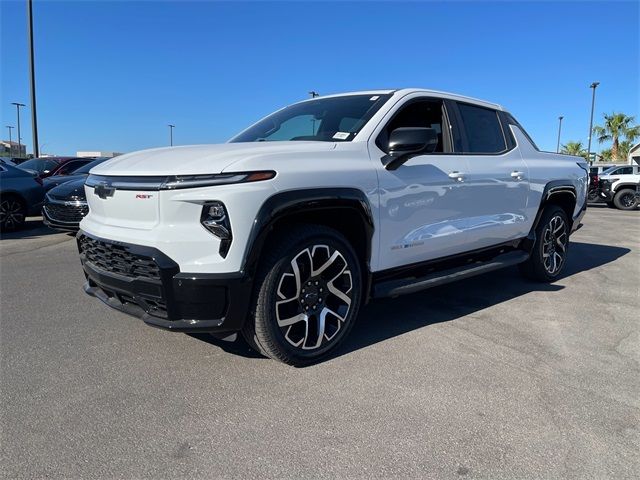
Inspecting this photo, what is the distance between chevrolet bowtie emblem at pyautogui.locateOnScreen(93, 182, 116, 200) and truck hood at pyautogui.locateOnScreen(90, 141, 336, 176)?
0.09m

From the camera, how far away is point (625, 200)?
18.8m

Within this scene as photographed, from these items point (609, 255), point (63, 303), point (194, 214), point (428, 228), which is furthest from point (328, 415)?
point (609, 255)

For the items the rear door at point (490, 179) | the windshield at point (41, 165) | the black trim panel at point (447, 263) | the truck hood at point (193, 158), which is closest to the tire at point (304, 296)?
the black trim panel at point (447, 263)

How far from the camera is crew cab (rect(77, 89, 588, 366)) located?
9.20 feet

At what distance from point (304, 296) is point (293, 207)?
610mm

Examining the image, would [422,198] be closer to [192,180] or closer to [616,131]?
[192,180]

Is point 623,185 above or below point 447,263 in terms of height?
above

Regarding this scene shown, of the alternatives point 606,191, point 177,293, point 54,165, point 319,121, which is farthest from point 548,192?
point 606,191

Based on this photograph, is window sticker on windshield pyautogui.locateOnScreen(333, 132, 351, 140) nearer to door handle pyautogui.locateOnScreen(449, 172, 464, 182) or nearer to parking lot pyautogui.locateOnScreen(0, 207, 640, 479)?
door handle pyautogui.locateOnScreen(449, 172, 464, 182)

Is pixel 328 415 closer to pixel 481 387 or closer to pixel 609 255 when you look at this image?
pixel 481 387

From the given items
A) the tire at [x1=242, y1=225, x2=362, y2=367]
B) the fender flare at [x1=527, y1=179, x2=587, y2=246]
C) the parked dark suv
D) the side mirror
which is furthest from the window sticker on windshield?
the parked dark suv

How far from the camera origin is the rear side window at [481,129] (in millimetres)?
4578

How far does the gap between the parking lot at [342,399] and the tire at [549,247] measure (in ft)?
3.58

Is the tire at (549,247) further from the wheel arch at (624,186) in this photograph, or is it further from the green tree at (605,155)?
the green tree at (605,155)
